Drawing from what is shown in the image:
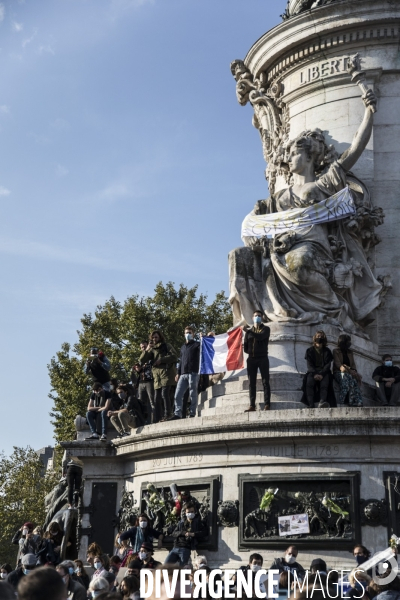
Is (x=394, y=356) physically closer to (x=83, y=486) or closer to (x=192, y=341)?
(x=192, y=341)

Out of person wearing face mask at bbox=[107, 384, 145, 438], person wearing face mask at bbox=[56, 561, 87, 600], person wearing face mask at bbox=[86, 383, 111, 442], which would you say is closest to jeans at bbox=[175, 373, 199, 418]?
person wearing face mask at bbox=[107, 384, 145, 438]

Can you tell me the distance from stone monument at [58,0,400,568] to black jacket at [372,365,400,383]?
0.63 metres

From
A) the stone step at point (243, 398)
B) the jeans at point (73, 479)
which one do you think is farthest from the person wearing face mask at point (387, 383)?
the jeans at point (73, 479)

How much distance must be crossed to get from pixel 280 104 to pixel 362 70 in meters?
2.36

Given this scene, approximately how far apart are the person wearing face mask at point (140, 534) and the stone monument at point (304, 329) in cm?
61

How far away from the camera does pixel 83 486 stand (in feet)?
60.3

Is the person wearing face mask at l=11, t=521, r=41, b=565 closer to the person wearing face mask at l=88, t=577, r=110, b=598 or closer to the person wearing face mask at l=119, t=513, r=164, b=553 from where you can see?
the person wearing face mask at l=119, t=513, r=164, b=553

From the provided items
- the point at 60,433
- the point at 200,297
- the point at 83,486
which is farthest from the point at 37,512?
the point at 83,486

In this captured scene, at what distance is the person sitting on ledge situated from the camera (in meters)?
16.7

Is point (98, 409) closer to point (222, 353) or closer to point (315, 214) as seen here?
point (222, 353)

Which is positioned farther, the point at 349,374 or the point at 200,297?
the point at 200,297

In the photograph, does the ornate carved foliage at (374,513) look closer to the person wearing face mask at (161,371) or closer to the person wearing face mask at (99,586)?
the person wearing face mask at (161,371)

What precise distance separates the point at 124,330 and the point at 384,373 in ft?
69.1

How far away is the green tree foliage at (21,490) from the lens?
130 feet
